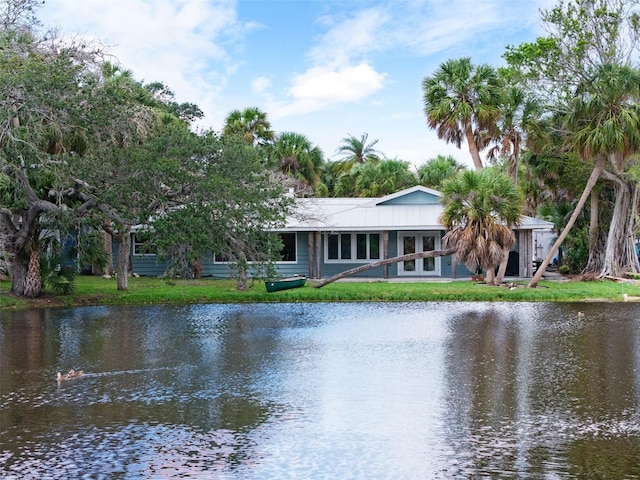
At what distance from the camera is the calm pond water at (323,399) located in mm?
7609

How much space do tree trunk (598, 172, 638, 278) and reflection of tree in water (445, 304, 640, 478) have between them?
1485cm

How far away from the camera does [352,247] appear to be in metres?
32.3

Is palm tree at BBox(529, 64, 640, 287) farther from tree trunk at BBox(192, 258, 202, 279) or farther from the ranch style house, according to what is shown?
tree trunk at BBox(192, 258, 202, 279)

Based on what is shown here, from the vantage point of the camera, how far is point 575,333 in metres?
16.8

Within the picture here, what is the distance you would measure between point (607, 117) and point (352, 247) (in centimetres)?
1115

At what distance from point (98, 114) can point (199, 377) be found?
34.7ft

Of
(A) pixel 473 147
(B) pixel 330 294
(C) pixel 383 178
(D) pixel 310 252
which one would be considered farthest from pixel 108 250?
(A) pixel 473 147

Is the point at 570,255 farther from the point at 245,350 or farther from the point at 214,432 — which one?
the point at 214,432

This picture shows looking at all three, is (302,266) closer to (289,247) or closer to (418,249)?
(289,247)

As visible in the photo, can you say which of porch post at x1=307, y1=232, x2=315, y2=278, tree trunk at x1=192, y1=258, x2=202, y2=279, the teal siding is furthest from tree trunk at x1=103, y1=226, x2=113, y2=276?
porch post at x1=307, y1=232, x2=315, y2=278

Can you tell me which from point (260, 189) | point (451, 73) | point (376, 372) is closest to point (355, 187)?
point (451, 73)

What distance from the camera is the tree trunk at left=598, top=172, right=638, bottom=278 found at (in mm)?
31969

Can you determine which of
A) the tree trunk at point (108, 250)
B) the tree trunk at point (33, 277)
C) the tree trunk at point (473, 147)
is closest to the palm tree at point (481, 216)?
the tree trunk at point (473, 147)

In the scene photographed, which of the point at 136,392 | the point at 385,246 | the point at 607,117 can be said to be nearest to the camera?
the point at 136,392
